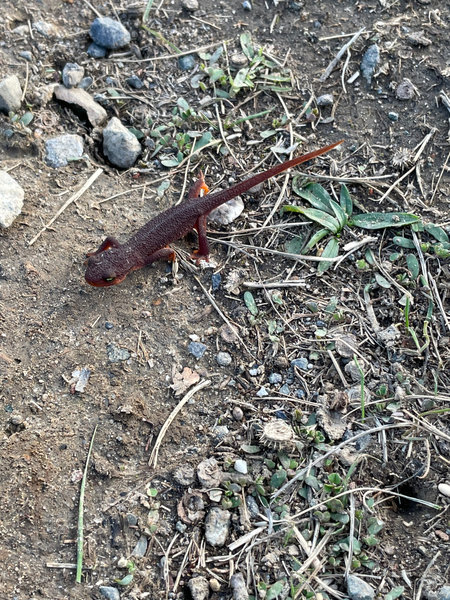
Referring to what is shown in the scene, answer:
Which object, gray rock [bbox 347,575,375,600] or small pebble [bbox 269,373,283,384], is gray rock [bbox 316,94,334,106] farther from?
gray rock [bbox 347,575,375,600]

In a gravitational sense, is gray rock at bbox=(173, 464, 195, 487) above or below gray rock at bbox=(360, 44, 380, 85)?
below

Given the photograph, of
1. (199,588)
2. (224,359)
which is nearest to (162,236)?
(224,359)

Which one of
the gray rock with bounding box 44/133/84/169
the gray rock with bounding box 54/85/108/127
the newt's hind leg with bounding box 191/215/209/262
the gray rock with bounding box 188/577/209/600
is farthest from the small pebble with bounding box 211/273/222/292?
the gray rock with bounding box 188/577/209/600

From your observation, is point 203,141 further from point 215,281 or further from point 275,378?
point 275,378

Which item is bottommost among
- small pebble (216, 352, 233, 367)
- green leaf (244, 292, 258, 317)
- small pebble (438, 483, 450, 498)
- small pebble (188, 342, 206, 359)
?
small pebble (438, 483, 450, 498)

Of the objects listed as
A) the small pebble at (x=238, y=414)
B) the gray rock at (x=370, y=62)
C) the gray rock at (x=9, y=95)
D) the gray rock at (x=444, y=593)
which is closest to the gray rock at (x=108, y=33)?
the gray rock at (x=9, y=95)
